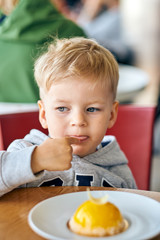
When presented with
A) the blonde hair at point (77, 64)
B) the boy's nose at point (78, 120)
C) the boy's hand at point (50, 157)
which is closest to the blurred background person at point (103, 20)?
the blonde hair at point (77, 64)

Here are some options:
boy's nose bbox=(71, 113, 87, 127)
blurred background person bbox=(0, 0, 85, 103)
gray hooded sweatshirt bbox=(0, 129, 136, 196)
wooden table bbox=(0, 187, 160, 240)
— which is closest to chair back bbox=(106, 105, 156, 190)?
gray hooded sweatshirt bbox=(0, 129, 136, 196)

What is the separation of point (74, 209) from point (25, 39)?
1690mm

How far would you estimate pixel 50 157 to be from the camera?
3.65ft

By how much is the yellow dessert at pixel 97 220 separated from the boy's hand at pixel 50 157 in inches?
9.5

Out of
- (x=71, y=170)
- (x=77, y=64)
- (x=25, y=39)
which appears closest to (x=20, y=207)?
(x=71, y=170)

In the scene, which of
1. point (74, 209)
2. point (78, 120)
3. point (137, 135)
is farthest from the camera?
point (137, 135)

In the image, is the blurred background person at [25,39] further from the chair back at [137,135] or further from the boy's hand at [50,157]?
the boy's hand at [50,157]

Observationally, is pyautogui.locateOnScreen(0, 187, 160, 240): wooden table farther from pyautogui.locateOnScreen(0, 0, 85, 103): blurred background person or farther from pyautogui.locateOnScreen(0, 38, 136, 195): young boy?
pyautogui.locateOnScreen(0, 0, 85, 103): blurred background person

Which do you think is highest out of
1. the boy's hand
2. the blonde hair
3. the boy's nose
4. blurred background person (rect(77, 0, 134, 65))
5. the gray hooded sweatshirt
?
blurred background person (rect(77, 0, 134, 65))

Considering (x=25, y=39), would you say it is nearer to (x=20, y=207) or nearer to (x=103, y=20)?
(x=20, y=207)

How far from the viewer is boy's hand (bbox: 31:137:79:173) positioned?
43.7 inches

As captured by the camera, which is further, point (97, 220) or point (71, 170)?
point (71, 170)

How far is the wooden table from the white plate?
0.03 metres

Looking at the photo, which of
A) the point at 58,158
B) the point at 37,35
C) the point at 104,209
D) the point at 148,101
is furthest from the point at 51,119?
the point at 148,101
